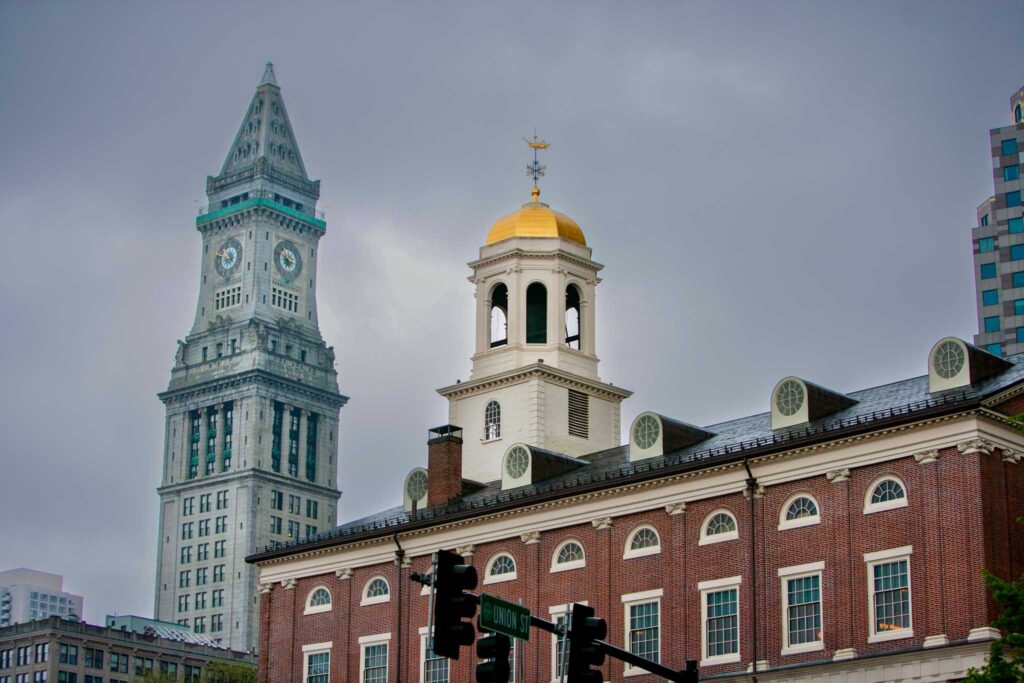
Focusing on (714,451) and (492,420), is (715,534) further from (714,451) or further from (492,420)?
(492,420)

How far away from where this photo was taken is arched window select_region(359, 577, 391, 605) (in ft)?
274

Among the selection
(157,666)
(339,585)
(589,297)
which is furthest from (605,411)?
(157,666)

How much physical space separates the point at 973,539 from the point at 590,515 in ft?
56.9

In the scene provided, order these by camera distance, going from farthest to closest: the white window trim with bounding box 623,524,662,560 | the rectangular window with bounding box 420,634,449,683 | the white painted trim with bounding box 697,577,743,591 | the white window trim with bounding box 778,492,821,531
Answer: the rectangular window with bounding box 420,634,449,683 → the white window trim with bounding box 623,524,662,560 → the white painted trim with bounding box 697,577,743,591 → the white window trim with bounding box 778,492,821,531

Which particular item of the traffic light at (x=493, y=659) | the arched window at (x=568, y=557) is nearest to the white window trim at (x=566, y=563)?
the arched window at (x=568, y=557)

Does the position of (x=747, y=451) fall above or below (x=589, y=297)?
below

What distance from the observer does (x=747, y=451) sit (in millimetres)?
71062

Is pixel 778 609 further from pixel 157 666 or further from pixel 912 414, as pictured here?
pixel 157 666

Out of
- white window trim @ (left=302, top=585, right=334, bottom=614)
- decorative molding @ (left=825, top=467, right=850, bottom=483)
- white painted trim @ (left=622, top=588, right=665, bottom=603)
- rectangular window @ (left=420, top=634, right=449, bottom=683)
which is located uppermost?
decorative molding @ (left=825, top=467, right=850, bottom=483)

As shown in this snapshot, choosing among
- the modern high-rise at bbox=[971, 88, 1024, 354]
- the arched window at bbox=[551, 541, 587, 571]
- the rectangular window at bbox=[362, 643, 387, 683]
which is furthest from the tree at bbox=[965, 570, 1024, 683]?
the modern high-rise at bbox=[971, 88, 1024, 354]

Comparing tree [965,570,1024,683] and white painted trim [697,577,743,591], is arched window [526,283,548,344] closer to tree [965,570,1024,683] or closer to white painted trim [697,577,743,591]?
white painted trim [697,577,743,591]

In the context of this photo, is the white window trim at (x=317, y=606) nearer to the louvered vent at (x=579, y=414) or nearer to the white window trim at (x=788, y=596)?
the louvered vent at (x=579, y=414)

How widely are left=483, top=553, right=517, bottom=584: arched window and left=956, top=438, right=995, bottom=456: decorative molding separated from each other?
21.0 m

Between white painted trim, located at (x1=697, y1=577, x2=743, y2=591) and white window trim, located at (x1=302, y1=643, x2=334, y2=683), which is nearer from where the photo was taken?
white painted trim, located at (x1=697, y1=577, x2=743, y2=591)
